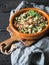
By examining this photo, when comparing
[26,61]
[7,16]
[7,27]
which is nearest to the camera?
[26,61]

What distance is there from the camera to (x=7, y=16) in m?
1.14

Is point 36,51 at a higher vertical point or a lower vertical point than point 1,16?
lower

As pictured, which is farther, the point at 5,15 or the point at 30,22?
the point at 5,15

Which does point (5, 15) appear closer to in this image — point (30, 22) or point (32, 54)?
point (30, 22)

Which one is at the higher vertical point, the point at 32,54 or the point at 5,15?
the point at 5,15

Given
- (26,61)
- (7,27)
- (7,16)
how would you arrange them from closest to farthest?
(26,61) → (7,27) → (7,16)

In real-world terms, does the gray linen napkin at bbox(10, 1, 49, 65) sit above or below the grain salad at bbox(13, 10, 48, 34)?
below

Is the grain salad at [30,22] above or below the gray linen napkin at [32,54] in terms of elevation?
above

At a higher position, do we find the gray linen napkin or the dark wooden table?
the dark wooden table

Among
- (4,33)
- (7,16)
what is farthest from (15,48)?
(7,16)

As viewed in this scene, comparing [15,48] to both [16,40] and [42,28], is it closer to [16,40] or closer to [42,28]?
[16,40]

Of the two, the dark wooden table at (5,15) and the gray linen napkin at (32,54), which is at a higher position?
the dark wooden table at (5,15)

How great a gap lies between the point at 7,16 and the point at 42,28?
0.83 feet

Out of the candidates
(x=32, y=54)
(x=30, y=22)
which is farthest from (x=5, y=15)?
(x=32, y=54)
